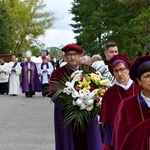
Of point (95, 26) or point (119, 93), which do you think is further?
point (95, 26)

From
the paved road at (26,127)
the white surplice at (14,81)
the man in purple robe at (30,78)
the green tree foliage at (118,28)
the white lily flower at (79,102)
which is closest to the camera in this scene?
the white lily flower at (79,102)

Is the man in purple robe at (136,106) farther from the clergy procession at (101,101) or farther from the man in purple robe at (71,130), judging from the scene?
the man in purple robe at (71,130)

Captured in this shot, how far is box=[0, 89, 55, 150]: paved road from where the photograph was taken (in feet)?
33.0

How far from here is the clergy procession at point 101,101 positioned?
434 cm

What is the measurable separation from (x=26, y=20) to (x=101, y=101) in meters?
58.9

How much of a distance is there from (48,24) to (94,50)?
335 inches

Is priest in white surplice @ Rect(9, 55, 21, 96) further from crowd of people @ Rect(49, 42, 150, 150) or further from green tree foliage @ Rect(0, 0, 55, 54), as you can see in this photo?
green tree foliage @ Rect(0, 0, 55, 54)

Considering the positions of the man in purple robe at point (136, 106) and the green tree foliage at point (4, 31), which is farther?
the green tree foliage at point (4, 31)

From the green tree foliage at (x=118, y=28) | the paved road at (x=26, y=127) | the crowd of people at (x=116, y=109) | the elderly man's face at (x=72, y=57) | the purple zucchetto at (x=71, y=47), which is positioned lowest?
the paved road at (x=26, y=127)

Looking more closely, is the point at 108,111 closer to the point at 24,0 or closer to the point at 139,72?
the point at 139,72

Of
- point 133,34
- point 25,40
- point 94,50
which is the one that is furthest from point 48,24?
point 133,34

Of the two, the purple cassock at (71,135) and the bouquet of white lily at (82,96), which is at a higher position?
the bouquet of white lily at (82,96)

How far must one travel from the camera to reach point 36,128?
12375 millimetres

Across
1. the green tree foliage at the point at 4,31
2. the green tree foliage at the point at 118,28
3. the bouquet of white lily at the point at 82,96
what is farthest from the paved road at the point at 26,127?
the green tree foliage at the point at 4,31
